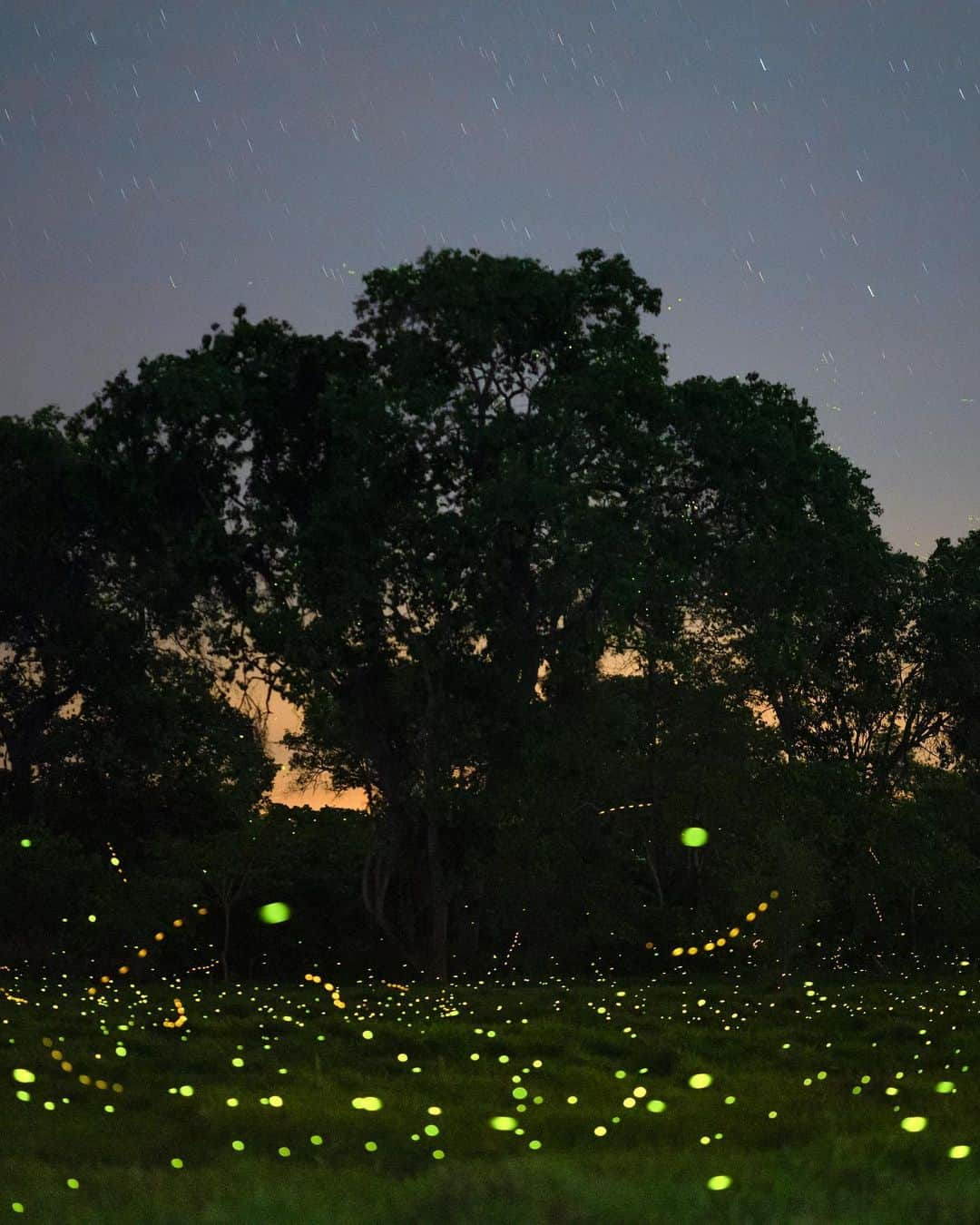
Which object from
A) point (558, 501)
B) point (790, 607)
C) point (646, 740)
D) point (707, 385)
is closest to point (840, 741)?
point (646, 740)

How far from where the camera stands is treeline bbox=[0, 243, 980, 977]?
23.3 m

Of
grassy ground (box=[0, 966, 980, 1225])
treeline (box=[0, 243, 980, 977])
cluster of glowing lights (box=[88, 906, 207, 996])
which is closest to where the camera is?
grassy ground (box=[0, 966, 980, 1225])

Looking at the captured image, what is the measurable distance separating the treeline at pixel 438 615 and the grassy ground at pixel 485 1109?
6.10 meters

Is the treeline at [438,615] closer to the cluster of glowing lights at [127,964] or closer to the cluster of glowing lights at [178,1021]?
the cluster of glowing lights at [127,964]

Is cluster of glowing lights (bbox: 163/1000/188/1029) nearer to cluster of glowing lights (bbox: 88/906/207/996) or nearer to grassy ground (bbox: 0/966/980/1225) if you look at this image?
grassy ground (bbox: 0/966/980/1225)


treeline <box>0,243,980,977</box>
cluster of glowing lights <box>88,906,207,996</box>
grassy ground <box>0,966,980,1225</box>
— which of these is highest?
treeline <box>0,243,980,977</box>

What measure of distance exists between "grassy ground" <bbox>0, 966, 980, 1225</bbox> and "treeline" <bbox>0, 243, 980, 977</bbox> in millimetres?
6096

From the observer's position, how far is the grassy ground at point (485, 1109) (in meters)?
6.82

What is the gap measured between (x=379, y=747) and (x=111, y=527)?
642 centimetres

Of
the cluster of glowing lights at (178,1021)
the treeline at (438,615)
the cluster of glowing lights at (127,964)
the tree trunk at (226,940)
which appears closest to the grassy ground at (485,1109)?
the cluster of glowing lights at (178,1021)

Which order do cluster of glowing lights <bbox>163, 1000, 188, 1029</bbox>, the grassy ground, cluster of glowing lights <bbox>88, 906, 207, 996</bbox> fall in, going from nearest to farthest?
the grassy ground, cluster of glowing lights <bbox>163, 1000, 188, 1029</bbox>, cluster of glowing lights <bbox>88, 906, 207, 996</bbox>

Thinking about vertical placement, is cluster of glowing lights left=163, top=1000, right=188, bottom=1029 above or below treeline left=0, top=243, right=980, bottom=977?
below

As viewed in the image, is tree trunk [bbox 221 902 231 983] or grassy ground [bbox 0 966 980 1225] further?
tree trunk [bbox 221 902 231 983]

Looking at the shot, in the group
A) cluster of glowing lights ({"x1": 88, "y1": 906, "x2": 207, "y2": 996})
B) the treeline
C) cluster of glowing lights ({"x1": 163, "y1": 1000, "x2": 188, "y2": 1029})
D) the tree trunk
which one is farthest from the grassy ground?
the tree trunk
